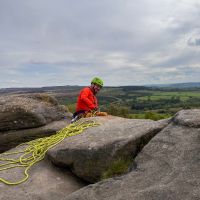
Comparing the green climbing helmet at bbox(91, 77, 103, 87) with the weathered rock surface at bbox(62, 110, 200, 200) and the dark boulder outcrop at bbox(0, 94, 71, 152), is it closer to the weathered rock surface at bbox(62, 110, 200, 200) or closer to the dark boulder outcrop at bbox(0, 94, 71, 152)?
the dark boulder outcrop at bbox(0, 94, 71, 152)

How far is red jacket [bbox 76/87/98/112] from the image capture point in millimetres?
19375

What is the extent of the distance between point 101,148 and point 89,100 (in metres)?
7.69

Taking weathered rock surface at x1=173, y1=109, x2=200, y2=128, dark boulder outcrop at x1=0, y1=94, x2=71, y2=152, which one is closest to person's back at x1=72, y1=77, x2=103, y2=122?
dark boulder outcrop at x1=0, y1=94, x2=71, y2=152

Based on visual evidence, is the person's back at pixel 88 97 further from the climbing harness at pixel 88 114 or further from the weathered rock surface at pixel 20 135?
the weathered rock surface at pixel 20 135

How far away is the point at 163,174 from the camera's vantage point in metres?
9.11

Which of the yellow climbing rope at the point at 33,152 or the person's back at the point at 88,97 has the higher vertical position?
the person's back at the point at 88,97

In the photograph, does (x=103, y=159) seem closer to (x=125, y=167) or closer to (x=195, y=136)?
(x=125, y=167)

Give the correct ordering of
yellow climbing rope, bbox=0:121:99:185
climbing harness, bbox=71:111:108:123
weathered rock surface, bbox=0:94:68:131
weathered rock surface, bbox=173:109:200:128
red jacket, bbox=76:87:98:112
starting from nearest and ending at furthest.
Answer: weathered rock surface, bbox=173:109:200:128
yellow climbing rope, bbox=0:121:99:185
weathered rock surface, bbox=0:94:68:131
climbing harness, bbox=71:111:108:123
red jacket, bbox=76:87:98:112

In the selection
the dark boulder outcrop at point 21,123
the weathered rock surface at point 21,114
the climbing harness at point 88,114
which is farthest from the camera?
the climbing harness at point 88,114

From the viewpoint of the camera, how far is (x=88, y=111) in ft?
64.2

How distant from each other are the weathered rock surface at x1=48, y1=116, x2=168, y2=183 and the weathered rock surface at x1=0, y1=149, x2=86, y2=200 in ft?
1.18

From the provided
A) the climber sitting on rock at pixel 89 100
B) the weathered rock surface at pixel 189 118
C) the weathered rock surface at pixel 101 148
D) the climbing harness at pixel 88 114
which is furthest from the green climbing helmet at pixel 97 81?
the weathered rock surface at pixel 189 118

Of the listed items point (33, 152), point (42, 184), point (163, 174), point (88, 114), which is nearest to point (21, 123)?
point (88, 114)

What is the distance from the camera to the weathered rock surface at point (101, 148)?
1179 centimetres
